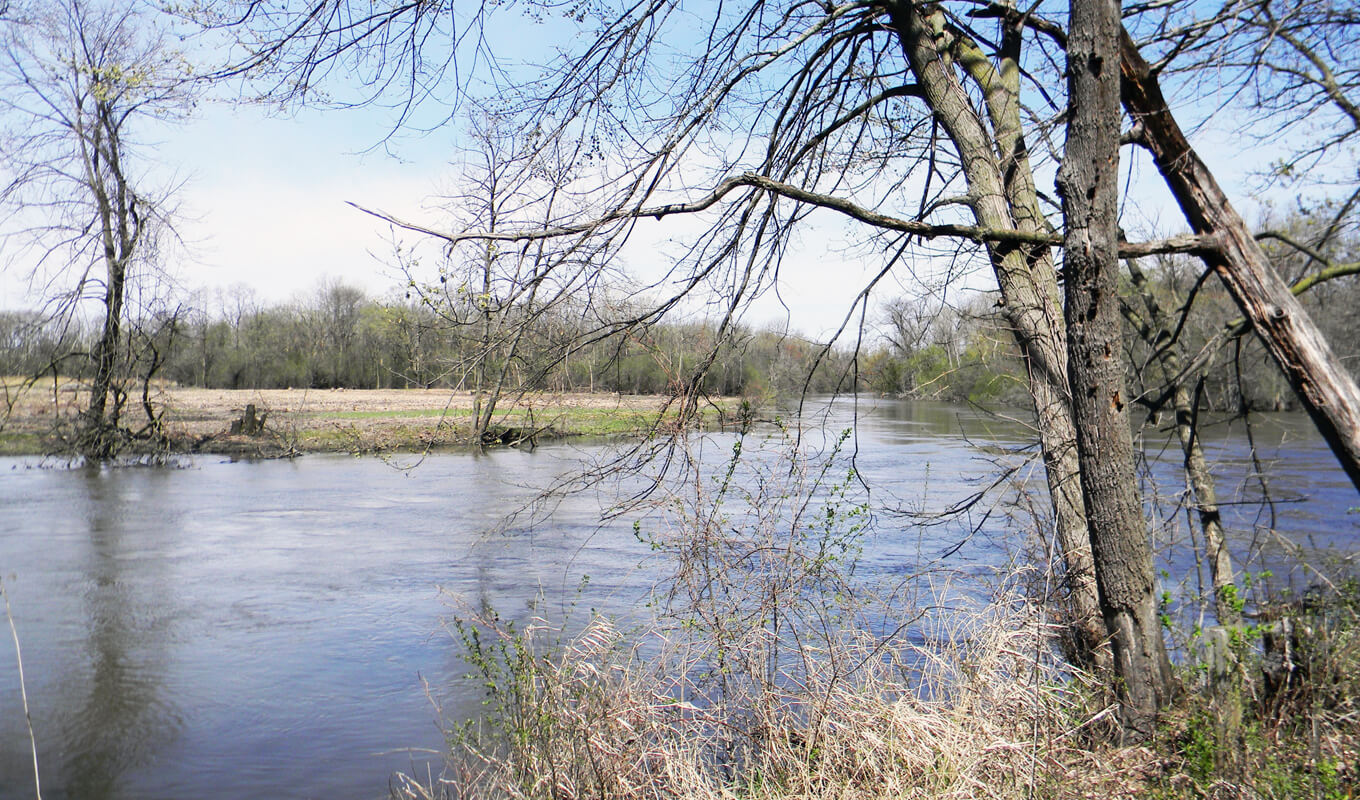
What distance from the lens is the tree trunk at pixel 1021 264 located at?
566 cm

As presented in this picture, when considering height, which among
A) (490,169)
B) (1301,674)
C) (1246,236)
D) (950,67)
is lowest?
(1301,674)

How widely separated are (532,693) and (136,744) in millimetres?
4504

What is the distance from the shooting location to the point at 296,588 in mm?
12312

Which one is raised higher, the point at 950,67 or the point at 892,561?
the point at 950,67

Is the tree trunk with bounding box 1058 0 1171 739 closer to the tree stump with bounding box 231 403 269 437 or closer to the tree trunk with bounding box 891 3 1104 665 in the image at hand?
the tree trunk with bounding box 891 3 1104 665

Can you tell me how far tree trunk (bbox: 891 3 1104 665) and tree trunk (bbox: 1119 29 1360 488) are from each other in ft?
2.93

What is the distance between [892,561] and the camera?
1255 cm

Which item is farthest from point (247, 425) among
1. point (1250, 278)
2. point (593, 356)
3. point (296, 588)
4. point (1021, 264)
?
point (1250, 278)

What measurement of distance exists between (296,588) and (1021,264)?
10178 mm

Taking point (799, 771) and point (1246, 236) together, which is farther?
point (799, 771)

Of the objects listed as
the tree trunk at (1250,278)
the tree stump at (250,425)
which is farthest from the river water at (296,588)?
the tree stump at (250,425)

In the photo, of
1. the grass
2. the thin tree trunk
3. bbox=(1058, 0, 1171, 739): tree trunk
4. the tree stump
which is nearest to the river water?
the thin tree trunk

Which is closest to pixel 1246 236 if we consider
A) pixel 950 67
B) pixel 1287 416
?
pixel 950 67

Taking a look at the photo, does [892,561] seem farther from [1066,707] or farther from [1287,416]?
[1287,416]
